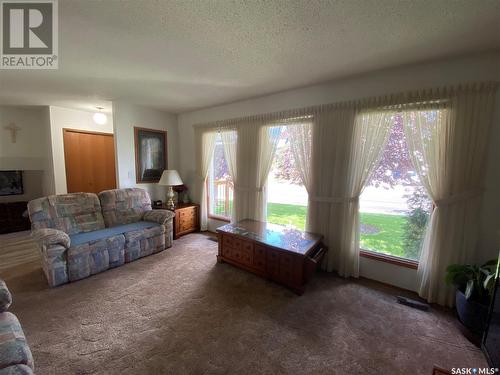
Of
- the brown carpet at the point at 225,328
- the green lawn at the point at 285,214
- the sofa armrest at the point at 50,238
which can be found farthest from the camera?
the green lawn at the point at 285,214

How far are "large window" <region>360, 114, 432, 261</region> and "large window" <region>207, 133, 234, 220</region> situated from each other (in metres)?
2.39

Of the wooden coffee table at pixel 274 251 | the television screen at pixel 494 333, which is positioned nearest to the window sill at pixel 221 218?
the wooden coffee table at pixel 274 251

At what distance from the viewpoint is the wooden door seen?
4168 mm

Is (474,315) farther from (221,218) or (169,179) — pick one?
(169,179)

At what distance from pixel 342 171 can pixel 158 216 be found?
2.85 meters

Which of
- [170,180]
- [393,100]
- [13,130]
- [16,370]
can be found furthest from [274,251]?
[13,130]

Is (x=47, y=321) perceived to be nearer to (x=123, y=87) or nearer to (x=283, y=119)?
(x=123, y=87)

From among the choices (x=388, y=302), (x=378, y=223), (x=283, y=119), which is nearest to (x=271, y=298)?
(x=388, y=302)

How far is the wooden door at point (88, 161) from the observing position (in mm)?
4168

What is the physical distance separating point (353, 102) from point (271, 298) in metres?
2.45

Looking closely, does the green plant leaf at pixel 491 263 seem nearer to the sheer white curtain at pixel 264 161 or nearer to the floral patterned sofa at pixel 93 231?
the sheer white curtain at pixel 264 161

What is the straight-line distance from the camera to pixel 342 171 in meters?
2.54

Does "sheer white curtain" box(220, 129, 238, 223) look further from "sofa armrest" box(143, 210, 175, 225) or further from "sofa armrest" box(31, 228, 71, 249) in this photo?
"sofa armrest" box(31, 228, 71, 249)

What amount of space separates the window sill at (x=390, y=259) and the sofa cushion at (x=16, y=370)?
2954 millimetres
